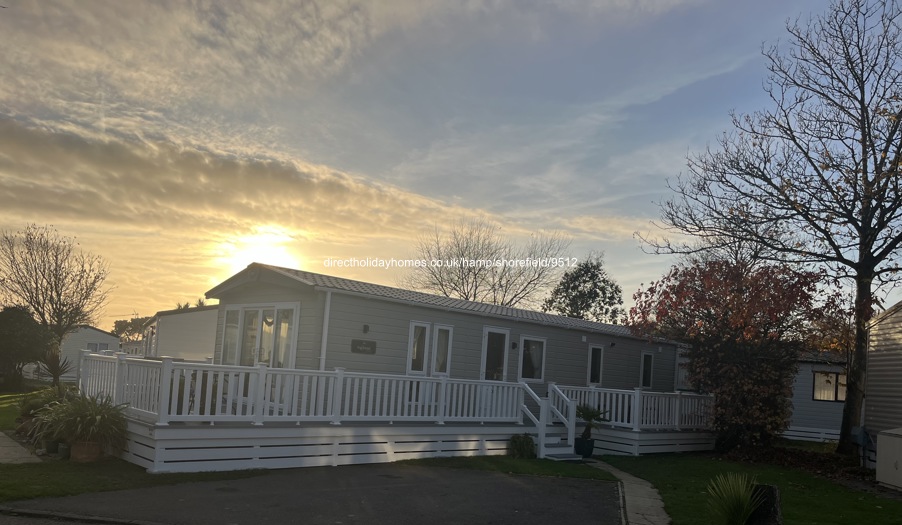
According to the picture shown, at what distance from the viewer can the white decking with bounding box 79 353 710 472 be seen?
10164mm

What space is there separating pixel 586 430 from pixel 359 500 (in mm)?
→ 7205

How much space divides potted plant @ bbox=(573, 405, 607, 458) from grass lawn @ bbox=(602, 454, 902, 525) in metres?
0.53

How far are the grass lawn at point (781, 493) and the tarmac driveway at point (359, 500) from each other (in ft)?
3.25

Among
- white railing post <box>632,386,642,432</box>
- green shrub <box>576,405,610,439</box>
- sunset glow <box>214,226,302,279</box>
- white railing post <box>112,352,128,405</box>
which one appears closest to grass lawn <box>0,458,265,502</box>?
white railing post <box>112,352,128,405</box>

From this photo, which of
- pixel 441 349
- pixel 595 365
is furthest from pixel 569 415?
pixel 595 365

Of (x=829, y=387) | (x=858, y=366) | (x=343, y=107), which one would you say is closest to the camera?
(x=343, y=107)

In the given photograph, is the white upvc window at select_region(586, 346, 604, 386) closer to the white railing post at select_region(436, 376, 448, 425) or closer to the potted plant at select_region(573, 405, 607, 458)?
the potted plant at select_region(573, 405, 607, 458)

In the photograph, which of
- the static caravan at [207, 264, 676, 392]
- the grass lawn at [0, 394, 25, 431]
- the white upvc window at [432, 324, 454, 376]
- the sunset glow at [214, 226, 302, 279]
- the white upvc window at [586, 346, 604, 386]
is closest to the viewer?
the grass lawn at [0, 394, 25, 431]

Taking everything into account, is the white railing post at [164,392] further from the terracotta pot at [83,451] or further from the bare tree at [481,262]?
the bare tree at [481,262]

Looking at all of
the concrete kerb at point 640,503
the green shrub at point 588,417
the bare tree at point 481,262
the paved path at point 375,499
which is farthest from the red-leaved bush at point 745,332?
the bare tree at point 481,262

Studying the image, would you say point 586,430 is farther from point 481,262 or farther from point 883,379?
point 481,262

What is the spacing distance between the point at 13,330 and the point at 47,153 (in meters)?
14.4

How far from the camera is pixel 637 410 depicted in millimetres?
16125

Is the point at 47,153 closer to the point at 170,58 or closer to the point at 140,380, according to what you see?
the point at 170,58
